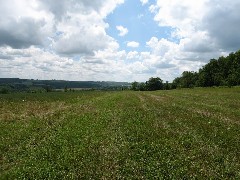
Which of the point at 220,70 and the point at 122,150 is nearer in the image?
the point at 122,150

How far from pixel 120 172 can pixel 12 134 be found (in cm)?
1134

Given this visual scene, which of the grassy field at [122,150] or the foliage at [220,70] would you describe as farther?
the foliage at [220,70]

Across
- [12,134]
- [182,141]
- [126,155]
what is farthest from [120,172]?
[12,134]

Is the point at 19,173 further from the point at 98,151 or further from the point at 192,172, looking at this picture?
the point at 192,172

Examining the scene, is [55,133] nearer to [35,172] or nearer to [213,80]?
[35,172]

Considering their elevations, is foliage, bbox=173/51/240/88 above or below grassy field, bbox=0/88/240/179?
above

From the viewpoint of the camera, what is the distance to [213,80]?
15000 cm

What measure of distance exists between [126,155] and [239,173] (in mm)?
5209

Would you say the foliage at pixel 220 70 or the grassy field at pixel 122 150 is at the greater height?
the foliage at pixel 220 70

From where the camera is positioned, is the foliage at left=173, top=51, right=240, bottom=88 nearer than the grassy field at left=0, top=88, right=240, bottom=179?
No

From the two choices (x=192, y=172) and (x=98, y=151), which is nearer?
(x=192, y=172)

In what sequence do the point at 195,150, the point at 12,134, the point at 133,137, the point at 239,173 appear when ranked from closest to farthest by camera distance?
the point at 239,173 < the point at 195,150 < the point at 133,137 < the point at 12,134

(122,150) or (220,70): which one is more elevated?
(220,70)

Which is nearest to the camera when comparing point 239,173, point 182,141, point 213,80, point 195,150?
point 239,173
